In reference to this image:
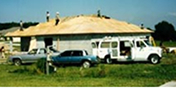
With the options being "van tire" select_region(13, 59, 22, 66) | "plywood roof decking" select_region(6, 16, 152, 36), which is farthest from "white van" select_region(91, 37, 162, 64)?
"van tire" select_region(13, 59, 22, 66)

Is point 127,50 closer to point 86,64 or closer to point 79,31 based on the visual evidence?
point 86,64

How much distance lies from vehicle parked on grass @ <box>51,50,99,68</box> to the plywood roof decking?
3.70m

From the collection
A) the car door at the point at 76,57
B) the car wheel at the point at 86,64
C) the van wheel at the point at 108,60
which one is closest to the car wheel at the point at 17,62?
the car door at the point at 76,57

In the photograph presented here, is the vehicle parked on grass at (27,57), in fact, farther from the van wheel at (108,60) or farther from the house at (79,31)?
the house at (79,31)

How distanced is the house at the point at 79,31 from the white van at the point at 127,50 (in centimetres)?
132

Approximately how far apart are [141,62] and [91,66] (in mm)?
2574

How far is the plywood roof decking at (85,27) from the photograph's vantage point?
741 inches

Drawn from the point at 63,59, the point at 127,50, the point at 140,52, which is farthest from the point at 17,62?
the point at 140,52

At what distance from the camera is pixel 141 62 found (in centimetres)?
1625

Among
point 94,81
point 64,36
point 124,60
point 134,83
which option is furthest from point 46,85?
point 64,36

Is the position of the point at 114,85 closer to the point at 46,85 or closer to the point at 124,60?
the point at 46,85

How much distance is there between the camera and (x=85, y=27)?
18.9m

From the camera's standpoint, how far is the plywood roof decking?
741 inches

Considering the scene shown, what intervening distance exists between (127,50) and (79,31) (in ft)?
10.4
